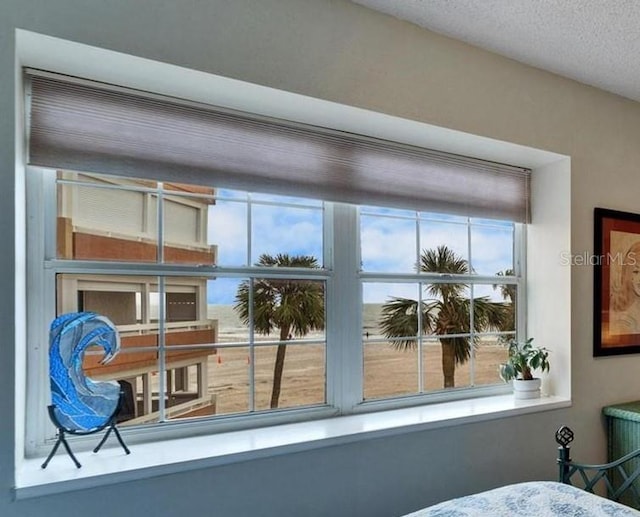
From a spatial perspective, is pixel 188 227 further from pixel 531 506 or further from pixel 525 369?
pixel 525 369

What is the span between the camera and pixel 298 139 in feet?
6.94

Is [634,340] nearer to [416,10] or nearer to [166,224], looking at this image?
[416,10]

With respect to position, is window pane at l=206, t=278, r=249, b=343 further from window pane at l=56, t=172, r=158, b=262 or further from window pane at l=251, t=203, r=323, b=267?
window pane at l=56, t=172, r=158, b=262

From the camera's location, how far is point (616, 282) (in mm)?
2785

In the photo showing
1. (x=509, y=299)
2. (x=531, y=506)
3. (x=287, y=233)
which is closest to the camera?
(x=531, y=506)

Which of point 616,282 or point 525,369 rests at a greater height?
point 616,282

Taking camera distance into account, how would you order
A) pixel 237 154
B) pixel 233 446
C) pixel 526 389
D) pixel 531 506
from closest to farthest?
pixel 531 506 < pixel 233 446 < pixel 237 154 < pixel 526 389

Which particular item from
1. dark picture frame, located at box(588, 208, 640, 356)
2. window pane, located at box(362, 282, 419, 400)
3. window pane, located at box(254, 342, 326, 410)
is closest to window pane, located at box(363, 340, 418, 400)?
window pane, located at box(362, 282, 419, 400)

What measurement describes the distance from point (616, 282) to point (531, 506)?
1.76 metres

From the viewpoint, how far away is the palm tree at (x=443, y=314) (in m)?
2.46

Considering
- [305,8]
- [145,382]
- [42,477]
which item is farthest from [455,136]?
[42,477]

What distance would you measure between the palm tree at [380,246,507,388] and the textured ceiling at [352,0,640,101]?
3.47 ft

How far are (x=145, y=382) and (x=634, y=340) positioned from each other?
2.74 m

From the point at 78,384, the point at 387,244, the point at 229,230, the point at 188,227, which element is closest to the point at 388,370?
the point at 387,244
